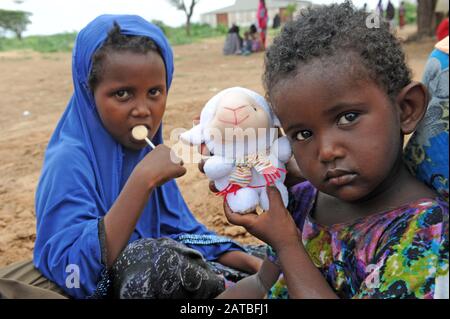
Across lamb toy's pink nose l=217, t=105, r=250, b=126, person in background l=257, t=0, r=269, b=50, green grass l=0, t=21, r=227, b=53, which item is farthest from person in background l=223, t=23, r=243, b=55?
lamb toy's pink nose l=217, t=105, r=250, b=126

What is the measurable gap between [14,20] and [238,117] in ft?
121

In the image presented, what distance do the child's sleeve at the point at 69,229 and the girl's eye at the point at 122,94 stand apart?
12.5 inches

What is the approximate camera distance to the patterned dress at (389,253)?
1.22 metres

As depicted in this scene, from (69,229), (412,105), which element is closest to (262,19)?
(69,229)

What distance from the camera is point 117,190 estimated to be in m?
2.40

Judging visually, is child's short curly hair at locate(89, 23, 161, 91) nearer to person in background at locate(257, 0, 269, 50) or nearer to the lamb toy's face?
the lamb toy's face

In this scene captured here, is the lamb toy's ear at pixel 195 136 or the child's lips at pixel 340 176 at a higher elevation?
the lamb toy's ear at pixel 195 136

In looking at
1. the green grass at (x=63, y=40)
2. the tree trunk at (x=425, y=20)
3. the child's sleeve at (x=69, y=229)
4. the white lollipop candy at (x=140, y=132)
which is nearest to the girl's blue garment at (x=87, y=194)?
the child's sleeve at (x=69, y=229)

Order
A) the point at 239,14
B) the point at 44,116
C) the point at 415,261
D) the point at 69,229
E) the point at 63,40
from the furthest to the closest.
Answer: the point at 239,14 < the point at 63,40 < the point at 44,116 < the point at 69,229 < the point at 415,261

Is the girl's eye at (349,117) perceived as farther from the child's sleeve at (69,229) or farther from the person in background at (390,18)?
the child's sleeve at (69,229)

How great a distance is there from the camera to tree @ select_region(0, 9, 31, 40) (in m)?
33.5

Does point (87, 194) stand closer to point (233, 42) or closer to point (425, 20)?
point (425, 20)
